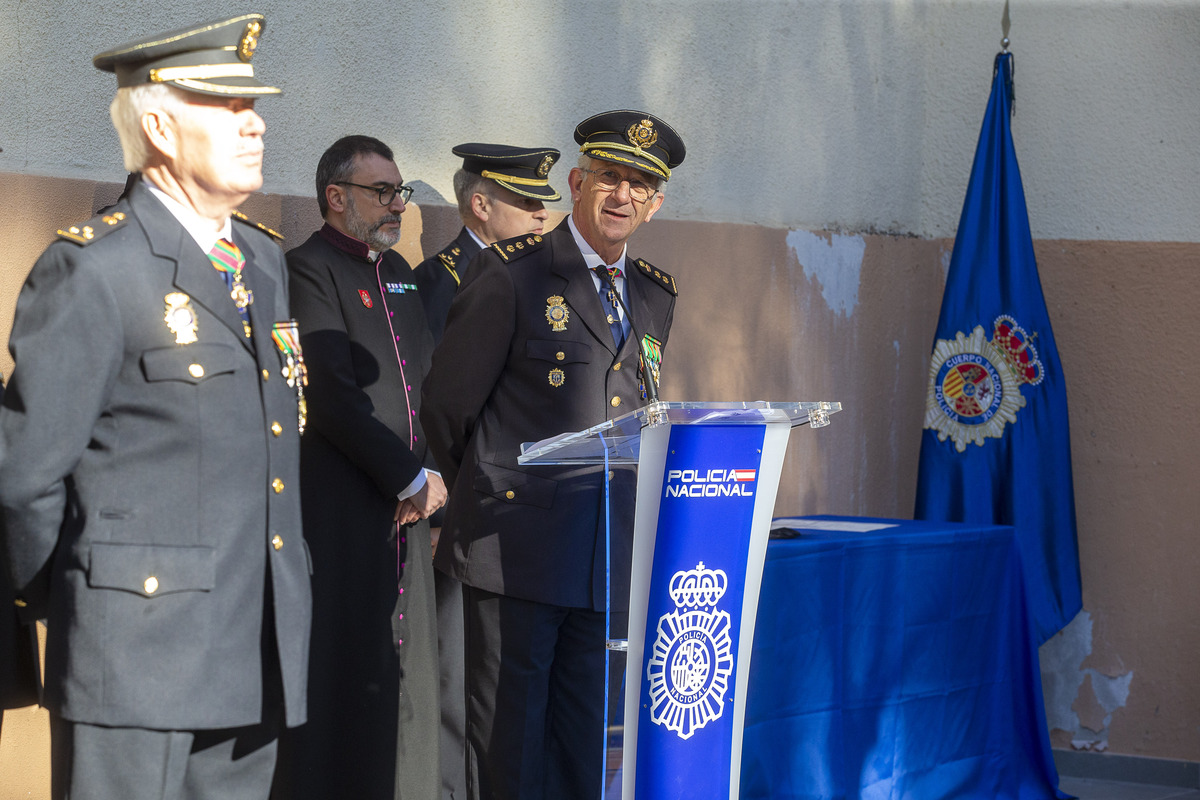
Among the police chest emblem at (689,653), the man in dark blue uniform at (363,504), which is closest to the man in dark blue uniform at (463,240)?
the man in dark blue uniform at (363,504)

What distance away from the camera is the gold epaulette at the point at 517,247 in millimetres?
3001

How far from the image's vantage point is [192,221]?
2.03 m

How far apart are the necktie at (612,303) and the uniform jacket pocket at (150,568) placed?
51.9 inches

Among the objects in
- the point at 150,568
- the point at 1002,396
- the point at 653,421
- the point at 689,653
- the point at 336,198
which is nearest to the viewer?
the point at 150,568

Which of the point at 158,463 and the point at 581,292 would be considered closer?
the point at 158,463

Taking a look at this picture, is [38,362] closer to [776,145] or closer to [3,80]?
[3,80]

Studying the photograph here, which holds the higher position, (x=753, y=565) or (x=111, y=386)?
(x=111, y=386)

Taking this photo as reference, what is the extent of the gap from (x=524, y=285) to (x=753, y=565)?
0.94 meters

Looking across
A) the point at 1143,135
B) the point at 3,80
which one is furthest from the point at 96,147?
the point at 1143,135

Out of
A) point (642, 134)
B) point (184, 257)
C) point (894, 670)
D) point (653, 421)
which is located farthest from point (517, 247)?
point (894, 670)

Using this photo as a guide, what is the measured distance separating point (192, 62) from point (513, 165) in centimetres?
209

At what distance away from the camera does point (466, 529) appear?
2.98m

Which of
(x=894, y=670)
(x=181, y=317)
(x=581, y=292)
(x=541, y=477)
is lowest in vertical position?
(x=894, y=670)

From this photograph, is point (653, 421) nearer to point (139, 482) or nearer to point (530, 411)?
point (530, 411)
